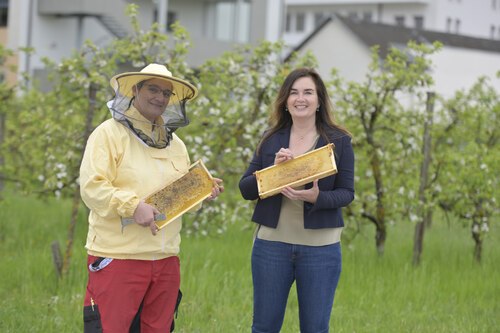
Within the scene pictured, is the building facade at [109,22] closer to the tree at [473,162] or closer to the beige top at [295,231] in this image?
the tree at [473,162]

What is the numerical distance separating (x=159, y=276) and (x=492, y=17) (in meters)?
57.3

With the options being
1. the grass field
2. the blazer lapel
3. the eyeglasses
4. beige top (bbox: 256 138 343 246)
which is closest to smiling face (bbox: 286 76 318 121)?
the blazer lapel

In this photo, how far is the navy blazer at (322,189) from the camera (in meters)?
4.72

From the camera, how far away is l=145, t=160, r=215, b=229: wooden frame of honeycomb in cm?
446

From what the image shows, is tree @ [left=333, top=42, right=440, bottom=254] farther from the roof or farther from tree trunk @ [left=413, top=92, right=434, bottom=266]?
the roof

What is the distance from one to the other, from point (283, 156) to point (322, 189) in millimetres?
338

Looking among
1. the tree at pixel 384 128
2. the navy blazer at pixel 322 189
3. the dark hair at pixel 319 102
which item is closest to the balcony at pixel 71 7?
the tree at pixel 384 128

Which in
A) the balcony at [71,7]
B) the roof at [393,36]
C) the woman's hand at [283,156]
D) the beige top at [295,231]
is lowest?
the beige top at [295,231]

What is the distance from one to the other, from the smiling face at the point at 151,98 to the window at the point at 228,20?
3184cm

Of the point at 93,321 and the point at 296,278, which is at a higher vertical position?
the point at 296,278

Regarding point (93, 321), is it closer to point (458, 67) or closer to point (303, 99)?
point (303, 99)

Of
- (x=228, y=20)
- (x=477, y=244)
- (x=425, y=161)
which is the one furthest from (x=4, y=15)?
(x=477, y=244)

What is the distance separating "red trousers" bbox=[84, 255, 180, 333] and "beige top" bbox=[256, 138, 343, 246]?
26.2 inches

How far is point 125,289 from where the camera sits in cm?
447
